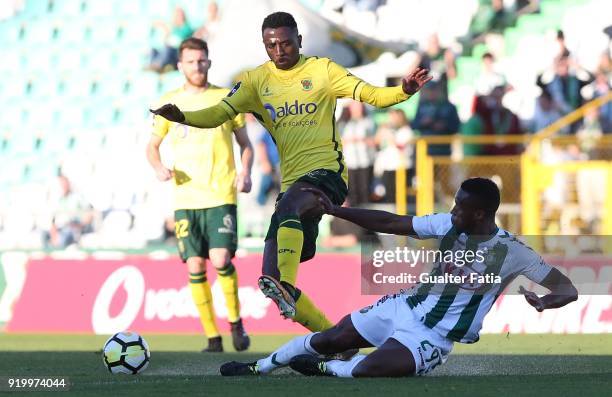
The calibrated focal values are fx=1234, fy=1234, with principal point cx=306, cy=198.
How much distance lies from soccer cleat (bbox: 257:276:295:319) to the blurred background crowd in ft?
26.8

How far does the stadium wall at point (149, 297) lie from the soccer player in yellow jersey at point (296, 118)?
5.47 metres

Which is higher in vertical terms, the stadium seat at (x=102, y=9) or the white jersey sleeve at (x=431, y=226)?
the stadium seat at (x=102, y=9)

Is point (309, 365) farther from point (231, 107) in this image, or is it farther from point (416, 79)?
point (231, 107)

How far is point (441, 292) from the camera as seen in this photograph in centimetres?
726

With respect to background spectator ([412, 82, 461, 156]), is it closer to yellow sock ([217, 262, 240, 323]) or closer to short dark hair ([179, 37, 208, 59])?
yellow sock ([217, 262, 240, 323])

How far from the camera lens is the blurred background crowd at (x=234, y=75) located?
1672 cm

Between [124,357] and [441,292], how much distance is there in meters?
2.21

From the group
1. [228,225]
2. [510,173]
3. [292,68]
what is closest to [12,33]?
[510,173]

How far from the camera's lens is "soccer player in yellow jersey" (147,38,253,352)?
433 inches

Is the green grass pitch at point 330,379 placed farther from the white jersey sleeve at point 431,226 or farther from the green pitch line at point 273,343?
the white jersey sleeve at point 431,226

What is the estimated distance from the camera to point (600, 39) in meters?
18.3

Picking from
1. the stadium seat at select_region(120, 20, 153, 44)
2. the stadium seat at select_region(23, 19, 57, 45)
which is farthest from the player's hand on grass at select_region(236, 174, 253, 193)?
the stadium seat at select_region(23, 19, 57, 45)

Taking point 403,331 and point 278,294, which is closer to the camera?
point 403,331

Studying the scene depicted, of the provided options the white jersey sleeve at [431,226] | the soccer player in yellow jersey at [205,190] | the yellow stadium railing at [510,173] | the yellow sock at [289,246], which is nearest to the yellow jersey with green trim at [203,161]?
the soccer player in yellow jersey at [205,190]
